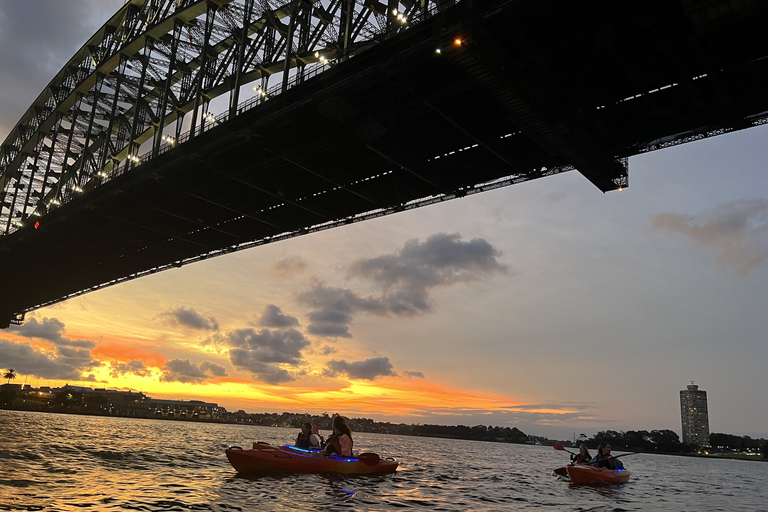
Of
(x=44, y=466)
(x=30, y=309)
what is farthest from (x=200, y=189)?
(x=30, y=309)

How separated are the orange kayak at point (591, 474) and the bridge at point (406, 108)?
42.4ft

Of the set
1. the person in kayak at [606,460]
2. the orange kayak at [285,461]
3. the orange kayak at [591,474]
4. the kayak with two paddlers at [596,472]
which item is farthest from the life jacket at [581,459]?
the orange kayak at [285,461]

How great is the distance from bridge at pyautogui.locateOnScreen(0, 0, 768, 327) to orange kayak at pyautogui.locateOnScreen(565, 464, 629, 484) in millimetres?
12912

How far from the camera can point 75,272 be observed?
6359 cm

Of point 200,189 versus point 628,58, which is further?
point 200,189

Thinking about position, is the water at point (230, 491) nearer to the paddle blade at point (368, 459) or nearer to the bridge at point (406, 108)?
the paddle blade at point (368, 459)

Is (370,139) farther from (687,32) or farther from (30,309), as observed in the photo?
(30,309)

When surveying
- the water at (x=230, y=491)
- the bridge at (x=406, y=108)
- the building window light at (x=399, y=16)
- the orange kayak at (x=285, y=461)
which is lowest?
the water at (x=230, y=491)

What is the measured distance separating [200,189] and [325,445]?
68.8 ft

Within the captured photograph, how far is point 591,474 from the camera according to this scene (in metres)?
25.8

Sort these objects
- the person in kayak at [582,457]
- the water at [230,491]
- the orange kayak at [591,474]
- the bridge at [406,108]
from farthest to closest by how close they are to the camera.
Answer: the person in kayak at [582,457] → the orange kayak at [591,474] → the bridge at [406,108] → the water at [230,491]

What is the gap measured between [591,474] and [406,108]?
18.6m

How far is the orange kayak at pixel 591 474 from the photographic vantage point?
83.6ft

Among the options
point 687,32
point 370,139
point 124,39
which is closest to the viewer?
point 687,32
